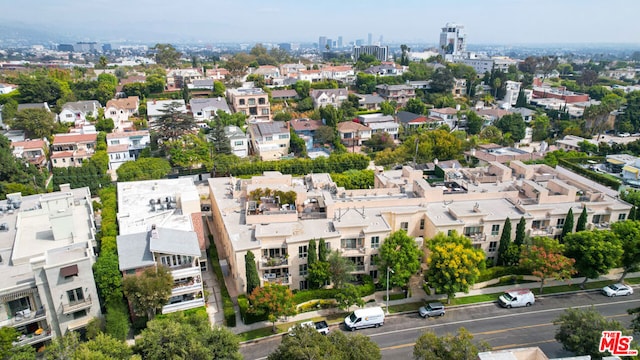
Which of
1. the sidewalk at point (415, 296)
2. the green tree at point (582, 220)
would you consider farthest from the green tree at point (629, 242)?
the sidewalk at point (415, 296)

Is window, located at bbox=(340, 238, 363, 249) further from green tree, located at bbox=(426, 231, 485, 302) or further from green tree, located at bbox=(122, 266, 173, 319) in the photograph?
green tree, located at bbox=(122, 266, 173, 319)

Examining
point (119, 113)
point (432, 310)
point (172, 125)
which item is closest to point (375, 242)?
point (432, 310)

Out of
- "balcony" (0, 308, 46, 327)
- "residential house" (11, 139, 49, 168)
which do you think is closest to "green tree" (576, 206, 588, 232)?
"balcony" (0, 308, 46, 327)

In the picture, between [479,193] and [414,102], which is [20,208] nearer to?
[479,193]

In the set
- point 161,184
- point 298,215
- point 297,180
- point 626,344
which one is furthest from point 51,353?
point 626,344

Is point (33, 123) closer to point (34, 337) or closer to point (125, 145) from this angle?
point (125, 145)

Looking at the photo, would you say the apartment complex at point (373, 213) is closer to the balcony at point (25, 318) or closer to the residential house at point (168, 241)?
the residential house at point (168, 241)

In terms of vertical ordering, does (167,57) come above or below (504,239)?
above
